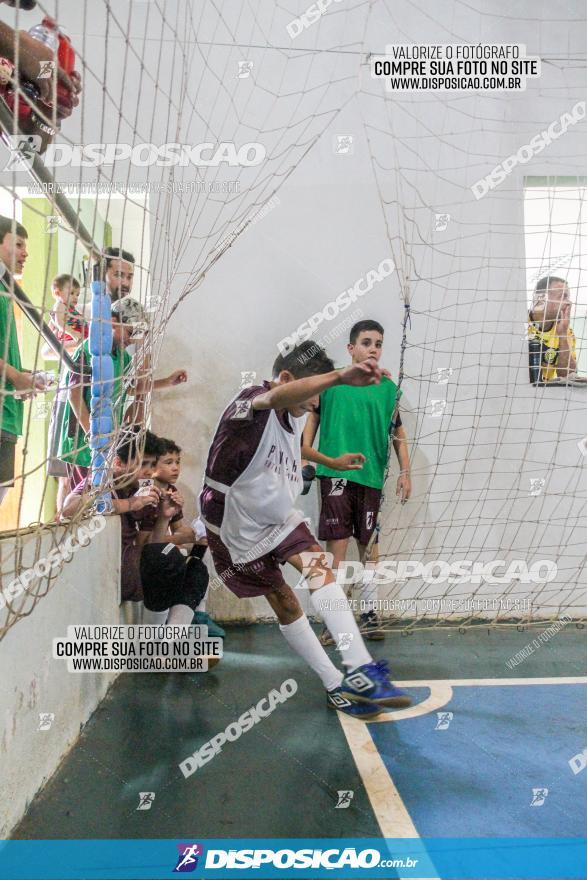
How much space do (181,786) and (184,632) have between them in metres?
1.15

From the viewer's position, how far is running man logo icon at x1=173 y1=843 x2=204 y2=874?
4.48 feet

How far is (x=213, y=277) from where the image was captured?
3.82 m

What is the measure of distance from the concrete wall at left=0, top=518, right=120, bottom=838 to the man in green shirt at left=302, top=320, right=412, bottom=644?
1.33 metres

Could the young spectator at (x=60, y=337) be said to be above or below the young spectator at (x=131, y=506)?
above

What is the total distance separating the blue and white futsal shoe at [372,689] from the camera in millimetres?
2068

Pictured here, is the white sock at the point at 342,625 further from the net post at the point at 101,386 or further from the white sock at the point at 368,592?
the white sock at the point at 368,592

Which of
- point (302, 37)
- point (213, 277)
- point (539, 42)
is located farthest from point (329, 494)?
point (539, 42)

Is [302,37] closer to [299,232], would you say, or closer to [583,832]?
[299,232]

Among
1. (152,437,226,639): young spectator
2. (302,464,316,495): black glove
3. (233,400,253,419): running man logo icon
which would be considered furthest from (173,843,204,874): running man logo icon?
(302,464,316,495): black glove

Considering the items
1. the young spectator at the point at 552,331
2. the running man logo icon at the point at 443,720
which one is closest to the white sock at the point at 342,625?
the running man logo icon at the point at 443,720

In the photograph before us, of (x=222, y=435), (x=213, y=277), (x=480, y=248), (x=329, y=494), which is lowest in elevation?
(x=329, y=494)

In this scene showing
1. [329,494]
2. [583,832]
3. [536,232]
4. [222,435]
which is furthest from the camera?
[536,232]

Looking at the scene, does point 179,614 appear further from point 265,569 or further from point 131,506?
point 265,569

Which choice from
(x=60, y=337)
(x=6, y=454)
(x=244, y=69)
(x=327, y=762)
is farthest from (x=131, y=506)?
(x=244, y=69)
